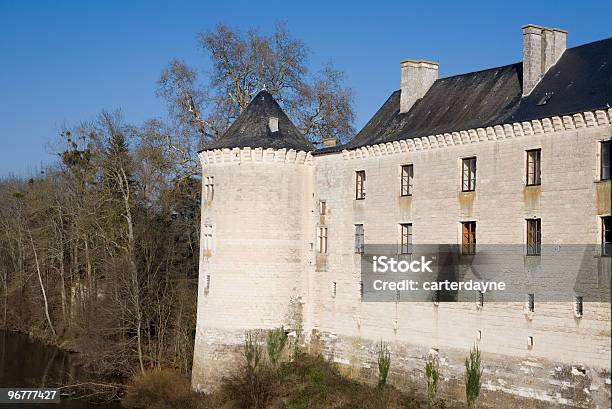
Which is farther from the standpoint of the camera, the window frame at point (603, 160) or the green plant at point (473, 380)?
the green plant at point (473, 380)

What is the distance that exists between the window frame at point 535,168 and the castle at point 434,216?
0.18ft

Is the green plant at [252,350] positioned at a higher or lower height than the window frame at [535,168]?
lower

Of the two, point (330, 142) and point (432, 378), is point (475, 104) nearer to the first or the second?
point (330, 142)

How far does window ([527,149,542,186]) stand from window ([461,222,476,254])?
80.3 inches

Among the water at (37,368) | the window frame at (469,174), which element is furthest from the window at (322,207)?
the water at (37,368)

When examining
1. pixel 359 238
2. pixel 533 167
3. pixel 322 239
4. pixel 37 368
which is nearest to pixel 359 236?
pixel 359 238

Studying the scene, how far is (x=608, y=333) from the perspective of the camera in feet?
58.1

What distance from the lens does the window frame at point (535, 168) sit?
1961cm

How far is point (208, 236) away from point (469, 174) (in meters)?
8.69

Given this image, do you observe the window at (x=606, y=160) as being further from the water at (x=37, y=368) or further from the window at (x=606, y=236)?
the water at (x=37, y=368)

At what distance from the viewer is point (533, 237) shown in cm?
1969

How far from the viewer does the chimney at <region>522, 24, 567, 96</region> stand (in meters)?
21.4

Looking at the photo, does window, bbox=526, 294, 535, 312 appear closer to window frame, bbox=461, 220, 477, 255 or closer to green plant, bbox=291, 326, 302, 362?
window frame, bbox=461, 220, 477, 255

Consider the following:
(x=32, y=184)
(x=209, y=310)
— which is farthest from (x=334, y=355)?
(x=32, y=184)
